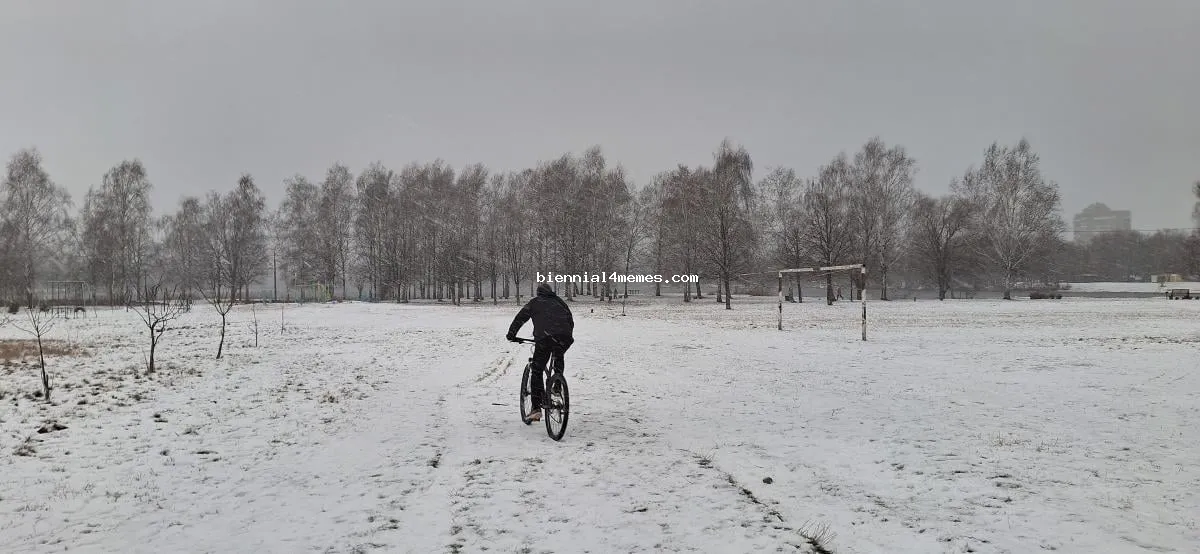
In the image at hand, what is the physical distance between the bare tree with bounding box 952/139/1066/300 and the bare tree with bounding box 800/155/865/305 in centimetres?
1192

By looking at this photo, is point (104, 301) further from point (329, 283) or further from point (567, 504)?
point (567, 504)

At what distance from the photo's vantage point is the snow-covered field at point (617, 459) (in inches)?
156

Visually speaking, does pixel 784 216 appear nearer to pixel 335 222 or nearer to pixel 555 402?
pixel 335 222

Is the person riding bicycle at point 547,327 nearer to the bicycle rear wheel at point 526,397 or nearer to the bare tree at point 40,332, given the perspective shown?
the bicycle rear wheel at point 526,397

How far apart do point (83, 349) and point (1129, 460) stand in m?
20.8

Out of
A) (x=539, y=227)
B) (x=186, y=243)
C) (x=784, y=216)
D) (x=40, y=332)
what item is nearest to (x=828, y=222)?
(x=784, y=216)

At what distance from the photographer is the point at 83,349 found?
1498cm

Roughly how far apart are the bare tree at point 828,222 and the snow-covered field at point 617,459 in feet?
102

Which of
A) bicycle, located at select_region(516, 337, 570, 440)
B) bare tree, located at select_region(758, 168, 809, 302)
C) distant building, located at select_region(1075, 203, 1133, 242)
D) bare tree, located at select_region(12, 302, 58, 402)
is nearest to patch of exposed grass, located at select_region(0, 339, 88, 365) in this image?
bare tree, located at select_region(12, 302, 58, 402)

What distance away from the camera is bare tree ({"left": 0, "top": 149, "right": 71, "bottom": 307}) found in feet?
133

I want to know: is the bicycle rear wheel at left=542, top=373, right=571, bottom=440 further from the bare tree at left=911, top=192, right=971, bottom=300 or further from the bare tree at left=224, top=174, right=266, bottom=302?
the bare tree at left=224, top=174, right=266, bottom=302

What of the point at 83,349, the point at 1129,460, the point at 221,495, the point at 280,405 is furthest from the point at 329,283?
the point at 1129,460

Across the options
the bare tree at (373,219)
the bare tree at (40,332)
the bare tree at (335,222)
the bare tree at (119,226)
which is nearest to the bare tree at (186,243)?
the bare tree at (119,226)

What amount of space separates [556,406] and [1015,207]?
169ft
